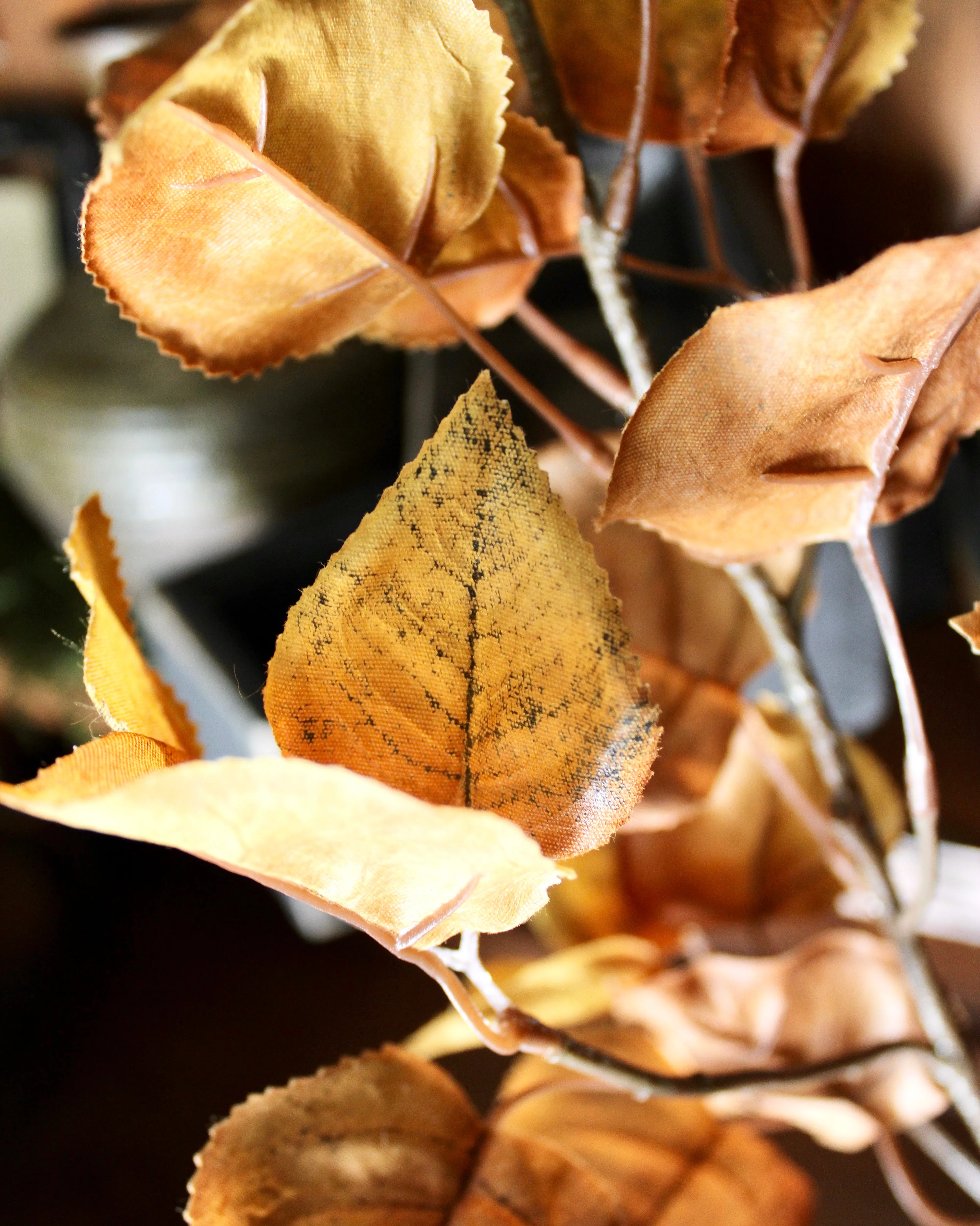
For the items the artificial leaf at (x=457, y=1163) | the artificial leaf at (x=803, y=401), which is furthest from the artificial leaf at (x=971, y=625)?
the artificial leaf at (x=457, y=1163)

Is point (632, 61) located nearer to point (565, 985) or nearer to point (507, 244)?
point (507, 244)

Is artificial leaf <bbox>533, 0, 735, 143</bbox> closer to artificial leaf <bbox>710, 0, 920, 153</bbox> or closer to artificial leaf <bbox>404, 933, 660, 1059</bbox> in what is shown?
artificial leaf <bbox>710, 0, 920, 153</bbox>

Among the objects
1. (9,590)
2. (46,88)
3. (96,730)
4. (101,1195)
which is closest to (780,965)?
(96,730)

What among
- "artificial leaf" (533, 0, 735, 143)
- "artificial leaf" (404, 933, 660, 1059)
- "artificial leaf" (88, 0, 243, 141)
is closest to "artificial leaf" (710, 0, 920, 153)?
"artificial leaf" (533, 0, 735, 143)

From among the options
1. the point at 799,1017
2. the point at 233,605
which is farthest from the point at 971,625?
the point at 233,605

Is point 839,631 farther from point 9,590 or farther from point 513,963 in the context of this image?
point 9,590
